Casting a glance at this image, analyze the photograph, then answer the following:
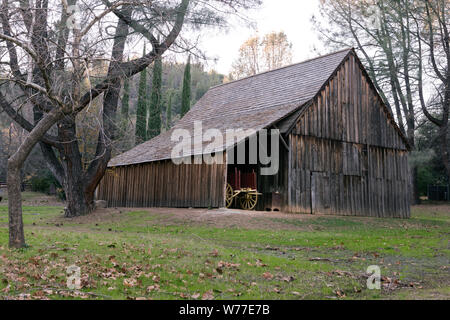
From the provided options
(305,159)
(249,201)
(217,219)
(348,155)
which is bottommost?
(217,219)

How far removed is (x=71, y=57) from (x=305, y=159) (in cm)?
1374

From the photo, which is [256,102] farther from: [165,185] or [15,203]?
[15,203]

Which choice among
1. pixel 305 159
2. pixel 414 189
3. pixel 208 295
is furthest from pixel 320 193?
pixel 414 189

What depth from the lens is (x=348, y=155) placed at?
2323cm

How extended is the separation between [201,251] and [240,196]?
45.9ft

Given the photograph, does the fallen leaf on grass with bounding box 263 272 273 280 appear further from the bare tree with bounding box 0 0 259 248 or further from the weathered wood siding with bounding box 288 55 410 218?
the weathered wood siding with bounding box 288 55 410 218

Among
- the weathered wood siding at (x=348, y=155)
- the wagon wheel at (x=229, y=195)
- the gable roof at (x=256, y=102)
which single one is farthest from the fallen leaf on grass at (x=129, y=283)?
the wagon wheel at (x=229, y=195)

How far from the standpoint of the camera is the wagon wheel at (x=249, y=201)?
73.3ft

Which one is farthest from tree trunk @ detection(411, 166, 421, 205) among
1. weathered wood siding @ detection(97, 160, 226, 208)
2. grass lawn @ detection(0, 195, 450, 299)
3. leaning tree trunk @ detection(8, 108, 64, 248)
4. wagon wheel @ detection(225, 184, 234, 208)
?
leaning tree trunk @ detection(8, 108, 64, 248)

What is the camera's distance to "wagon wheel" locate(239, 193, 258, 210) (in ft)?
73.3
